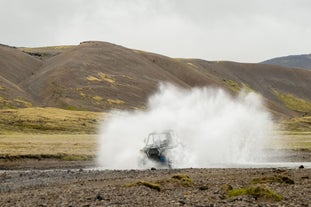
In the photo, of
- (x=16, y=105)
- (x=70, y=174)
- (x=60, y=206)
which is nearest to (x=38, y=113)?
(x=16, y=105)

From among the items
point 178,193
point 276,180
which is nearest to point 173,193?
point 178,193

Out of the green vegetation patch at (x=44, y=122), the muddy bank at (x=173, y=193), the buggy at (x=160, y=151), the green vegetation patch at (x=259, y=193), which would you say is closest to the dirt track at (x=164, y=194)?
the muddy bank at (x=173, y=193)

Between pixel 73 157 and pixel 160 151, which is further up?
pixel 160 151

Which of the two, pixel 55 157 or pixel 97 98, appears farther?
pixel 97 98

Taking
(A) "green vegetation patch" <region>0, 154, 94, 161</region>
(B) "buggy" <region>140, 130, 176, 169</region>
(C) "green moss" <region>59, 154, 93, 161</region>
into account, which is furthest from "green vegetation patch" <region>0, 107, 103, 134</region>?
(B) "buggy" <region>140, 130, 176, 169</region>

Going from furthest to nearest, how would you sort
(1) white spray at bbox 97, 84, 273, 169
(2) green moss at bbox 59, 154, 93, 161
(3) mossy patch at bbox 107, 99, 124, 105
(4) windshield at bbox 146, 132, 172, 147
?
(3) mossy patch at bbox 107, 99, 124, 105 < (2) green moss at bbox 59, 154, 93, 161 < (1) white spray at bbox 97, 84, 273, 169 < (4) windshield at bbox 146, 132, 172, 147

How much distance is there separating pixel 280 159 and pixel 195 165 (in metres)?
11.5

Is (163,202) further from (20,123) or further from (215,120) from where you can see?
(20,123)

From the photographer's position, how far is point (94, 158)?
5206 centimetres

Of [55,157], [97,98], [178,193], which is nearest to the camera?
[178,193]

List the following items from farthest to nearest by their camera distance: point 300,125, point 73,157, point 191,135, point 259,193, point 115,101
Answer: point 115,101, point 300,125, point 73,157, point 191,135, point 259,193

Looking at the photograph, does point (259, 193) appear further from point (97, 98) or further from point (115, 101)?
point (115, 101)

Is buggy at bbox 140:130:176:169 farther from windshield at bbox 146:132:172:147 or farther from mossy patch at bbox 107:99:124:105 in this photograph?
mossy patch at bbox 107:99:124:105

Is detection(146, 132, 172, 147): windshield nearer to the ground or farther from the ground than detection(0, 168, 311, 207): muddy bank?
farther from the ground
